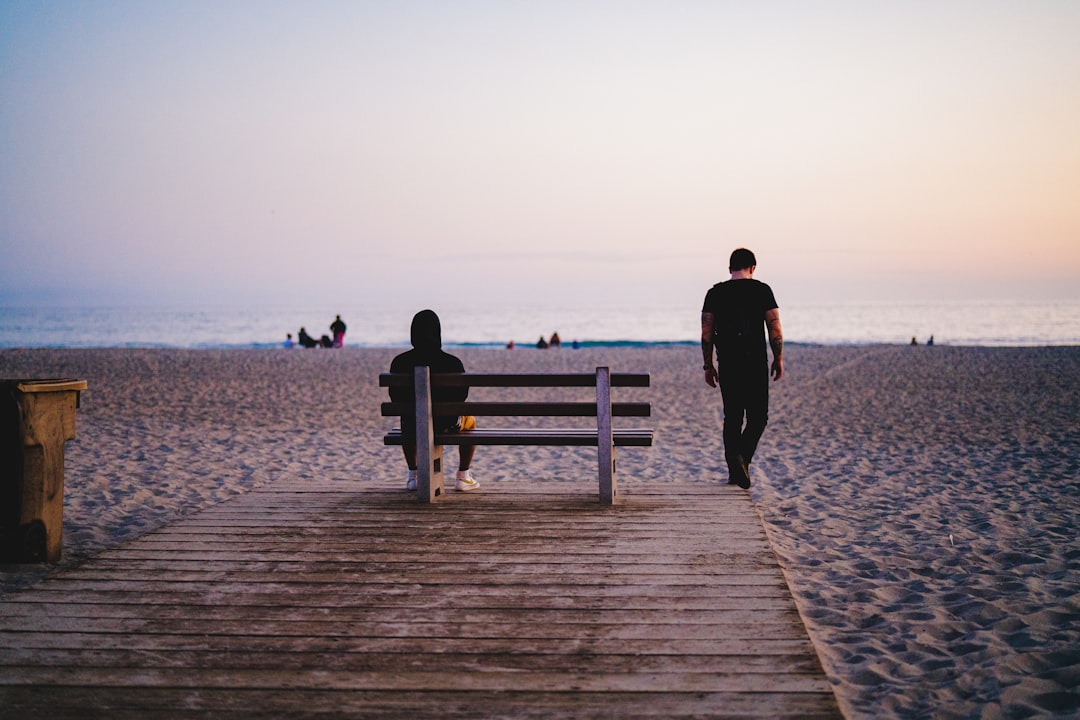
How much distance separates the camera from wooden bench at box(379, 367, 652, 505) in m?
5.47

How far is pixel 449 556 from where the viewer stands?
4.48 metres

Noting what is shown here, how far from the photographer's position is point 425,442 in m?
5.66

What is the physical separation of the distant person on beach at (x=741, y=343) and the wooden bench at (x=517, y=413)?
0.91 metres

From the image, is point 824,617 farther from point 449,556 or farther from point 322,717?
point 322,717

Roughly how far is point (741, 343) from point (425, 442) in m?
2.51

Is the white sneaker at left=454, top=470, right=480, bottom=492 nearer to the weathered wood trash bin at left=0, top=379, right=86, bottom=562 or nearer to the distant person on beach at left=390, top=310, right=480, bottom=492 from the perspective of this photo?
the distant person on beach at left=390, top=310, right=480, bottom=492

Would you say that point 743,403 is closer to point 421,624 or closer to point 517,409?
point 517,409

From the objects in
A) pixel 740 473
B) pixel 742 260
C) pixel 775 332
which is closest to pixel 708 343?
pixel 775 332

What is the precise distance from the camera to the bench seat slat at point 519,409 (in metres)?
5.49

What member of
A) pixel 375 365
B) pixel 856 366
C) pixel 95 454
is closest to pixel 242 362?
pixel 375 365

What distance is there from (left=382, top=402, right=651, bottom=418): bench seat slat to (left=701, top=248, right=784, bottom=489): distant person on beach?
0.87m

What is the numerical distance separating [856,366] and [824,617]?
70.3ft

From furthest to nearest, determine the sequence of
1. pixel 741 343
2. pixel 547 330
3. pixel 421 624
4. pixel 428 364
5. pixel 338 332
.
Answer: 1. pixel 547 330
2. pixel 338 332
3. pixel 741 343
4. pixel 428 364
5. pixel 421 624

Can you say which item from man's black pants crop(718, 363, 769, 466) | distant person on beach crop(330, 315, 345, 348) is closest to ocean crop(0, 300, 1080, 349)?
distant person on beach crop(330, 315, 345, 348)
